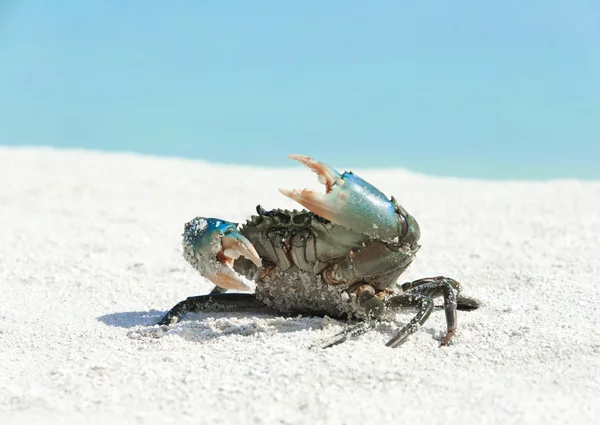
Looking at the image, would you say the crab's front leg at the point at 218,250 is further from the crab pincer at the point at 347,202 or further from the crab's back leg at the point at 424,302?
the crab's back leg at the point at 424,302

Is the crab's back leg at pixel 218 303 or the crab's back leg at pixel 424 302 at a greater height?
the crab's back leg at pixel 424 302

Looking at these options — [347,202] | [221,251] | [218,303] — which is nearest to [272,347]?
[221,251]

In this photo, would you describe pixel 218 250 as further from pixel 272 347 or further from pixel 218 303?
pixel 218 303

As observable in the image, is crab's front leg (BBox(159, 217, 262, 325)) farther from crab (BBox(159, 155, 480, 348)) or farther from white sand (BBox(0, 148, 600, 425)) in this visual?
white sand (BBox(0, 148, 600, 425))

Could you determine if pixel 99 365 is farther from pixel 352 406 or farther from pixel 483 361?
pixel 483 361

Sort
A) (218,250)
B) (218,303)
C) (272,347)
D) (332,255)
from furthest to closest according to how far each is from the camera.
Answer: (218,303) → (332,255) → (218,250) → (272,347)

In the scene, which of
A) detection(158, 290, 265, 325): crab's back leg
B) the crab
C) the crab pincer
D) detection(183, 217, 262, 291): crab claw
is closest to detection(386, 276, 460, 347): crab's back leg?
the crab

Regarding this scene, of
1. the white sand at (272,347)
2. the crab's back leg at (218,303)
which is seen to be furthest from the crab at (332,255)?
the crab's back leg at (218,303)
